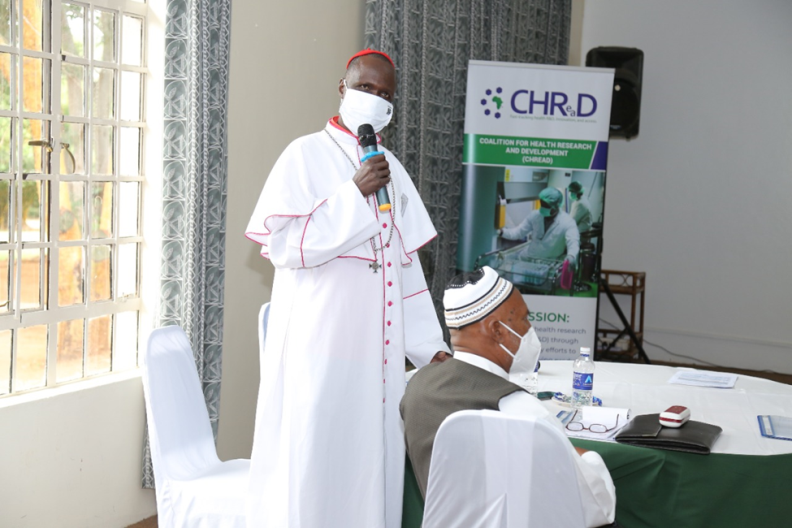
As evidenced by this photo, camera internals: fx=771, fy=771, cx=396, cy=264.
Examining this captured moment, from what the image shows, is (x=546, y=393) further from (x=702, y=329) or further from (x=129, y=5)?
(x=702, y=329)

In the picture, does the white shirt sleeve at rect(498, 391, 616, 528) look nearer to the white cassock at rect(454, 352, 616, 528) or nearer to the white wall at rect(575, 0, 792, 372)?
the white cassock at rect(454, 352, 616, 528)

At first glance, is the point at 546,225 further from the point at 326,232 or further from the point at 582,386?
the point at 326,232

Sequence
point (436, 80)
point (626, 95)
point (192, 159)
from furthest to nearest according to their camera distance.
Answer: point (626, 95)
point (436, 80)
point (192, 159)

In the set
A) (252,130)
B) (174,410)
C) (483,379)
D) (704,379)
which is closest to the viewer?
(483,379)

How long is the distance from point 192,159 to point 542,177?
2.56 m

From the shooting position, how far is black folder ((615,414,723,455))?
183cm

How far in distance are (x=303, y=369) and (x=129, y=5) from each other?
6.46 ft

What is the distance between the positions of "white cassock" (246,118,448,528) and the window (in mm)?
1275

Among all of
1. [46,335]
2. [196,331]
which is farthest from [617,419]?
[46,335]

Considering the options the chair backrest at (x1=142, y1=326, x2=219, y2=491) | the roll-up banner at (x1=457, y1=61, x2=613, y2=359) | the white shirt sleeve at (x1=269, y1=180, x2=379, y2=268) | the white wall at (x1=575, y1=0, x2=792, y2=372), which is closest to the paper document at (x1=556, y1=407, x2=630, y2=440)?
the white shirt sleeve at (x1=269, y1=180, x2=379, y2=268)

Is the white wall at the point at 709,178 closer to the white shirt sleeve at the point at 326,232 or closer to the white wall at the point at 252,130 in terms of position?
the white wall at the point at 252,130

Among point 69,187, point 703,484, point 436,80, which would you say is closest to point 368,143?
point 703,484

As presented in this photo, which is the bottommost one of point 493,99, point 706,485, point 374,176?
point 706,485

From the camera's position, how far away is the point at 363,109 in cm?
214
